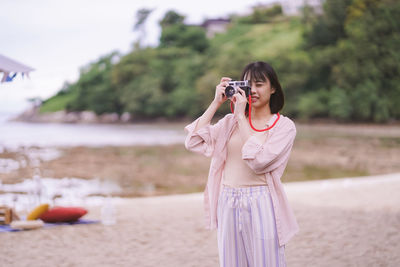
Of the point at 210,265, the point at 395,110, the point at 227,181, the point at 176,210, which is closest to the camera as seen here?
the point at 227,181

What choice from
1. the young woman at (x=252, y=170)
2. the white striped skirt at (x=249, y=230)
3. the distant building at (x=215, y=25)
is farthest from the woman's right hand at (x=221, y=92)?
the distant building at (x=215, y=25)

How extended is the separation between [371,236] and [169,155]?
525 inches

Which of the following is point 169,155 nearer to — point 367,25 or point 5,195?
point 5,195

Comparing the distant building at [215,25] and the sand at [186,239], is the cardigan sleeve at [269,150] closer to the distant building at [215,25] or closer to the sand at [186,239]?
the sand at [186,239]

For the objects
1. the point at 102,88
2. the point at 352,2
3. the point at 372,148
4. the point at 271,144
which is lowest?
the point at 372,148

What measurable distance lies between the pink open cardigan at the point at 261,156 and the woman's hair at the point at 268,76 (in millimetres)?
86

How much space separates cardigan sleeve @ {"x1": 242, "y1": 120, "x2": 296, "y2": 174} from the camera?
6.66 ft

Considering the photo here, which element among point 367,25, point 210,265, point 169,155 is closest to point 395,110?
point 367,25

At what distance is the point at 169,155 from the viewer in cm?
1788

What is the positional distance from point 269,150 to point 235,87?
380mm

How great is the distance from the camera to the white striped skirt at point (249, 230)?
2.09 meters

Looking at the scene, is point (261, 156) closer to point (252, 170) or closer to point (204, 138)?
point (252, 170)

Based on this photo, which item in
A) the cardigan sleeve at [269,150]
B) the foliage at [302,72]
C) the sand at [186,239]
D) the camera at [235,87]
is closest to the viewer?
the cardigan sleeve at [269,150]

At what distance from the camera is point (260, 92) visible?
2.19m
